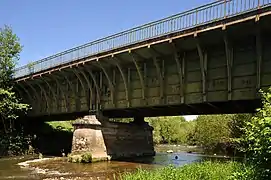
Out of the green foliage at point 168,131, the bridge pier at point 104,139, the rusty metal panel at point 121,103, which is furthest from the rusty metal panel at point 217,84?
the green foliage at point 168,131

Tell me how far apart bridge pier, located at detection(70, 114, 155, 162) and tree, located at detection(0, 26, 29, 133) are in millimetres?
12095

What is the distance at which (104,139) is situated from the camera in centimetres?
2895

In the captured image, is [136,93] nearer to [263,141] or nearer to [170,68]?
[170,68]

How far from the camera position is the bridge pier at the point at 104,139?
27.9m

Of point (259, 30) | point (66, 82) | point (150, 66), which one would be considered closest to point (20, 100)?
point (66, 82)

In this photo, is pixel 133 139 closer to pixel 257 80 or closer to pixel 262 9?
pixel 257 80

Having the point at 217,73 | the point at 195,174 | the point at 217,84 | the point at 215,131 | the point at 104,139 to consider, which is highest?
the point at 217,73

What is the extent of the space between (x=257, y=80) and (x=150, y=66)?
947 centimetres

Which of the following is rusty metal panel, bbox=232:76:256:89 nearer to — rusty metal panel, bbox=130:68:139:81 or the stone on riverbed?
rusty metal panel, bbox=130:68:139:81

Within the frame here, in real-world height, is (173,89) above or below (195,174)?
above

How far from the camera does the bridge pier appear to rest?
27.9m

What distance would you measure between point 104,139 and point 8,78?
1792 cm

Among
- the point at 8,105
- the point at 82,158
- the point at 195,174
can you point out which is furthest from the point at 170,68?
the point at 8,105

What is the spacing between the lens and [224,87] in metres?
19.3
